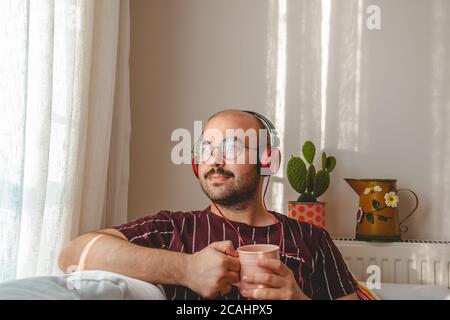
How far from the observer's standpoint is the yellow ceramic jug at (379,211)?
1.84m

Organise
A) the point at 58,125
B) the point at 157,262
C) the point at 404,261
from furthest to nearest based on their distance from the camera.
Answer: the point at 404,261, the point at 58,125, the point at 157,262

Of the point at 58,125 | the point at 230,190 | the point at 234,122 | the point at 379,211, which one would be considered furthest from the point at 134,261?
the point at 379,211

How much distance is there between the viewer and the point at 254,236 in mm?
1198

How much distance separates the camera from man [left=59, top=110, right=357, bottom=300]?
1.06 m

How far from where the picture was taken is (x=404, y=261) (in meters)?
1.82

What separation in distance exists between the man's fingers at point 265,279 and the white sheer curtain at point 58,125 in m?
0.72

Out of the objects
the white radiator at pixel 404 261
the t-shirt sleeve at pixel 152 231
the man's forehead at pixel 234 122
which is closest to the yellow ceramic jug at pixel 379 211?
the white radiator at pixel 404 261

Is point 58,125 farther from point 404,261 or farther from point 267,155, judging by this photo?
point 404,261

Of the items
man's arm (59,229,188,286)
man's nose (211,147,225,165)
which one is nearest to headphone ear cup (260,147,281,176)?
man's nose (211,147,225,165)

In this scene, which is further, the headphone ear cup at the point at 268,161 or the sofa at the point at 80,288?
the headphone ear cup at the point at 268,161

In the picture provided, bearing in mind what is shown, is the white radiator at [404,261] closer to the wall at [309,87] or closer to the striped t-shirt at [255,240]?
the wall at [309,87]

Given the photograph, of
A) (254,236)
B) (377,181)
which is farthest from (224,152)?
(377,181)

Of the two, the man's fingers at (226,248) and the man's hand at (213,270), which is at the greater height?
the man's fingers at (226,248)

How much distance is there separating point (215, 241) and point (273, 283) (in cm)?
29
